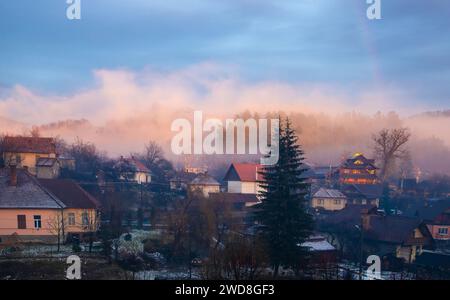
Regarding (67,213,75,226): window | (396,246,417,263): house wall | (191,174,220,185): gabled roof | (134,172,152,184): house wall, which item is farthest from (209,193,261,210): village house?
(134,172,152,184): house wall

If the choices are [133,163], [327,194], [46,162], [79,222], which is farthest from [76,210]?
[327,194]

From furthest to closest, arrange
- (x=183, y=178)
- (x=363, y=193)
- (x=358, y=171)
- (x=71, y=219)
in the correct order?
(x=358, y=171)
(x=183, y=178)
(x=363, y=193)
(x=71, y=219)

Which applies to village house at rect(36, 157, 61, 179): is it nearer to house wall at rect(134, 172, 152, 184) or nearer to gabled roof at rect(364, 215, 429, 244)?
house wall at rect(134, 172, 152, 184)

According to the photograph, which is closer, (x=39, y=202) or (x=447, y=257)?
(x=447, y=257)

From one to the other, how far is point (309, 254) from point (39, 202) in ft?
52.7

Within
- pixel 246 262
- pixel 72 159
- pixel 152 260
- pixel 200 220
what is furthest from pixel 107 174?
pixel 246 262

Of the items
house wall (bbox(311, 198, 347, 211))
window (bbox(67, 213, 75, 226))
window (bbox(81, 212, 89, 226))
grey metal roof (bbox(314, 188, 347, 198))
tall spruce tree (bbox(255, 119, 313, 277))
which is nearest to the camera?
tall spruce tree (bbox(255, 119, 313, 277))

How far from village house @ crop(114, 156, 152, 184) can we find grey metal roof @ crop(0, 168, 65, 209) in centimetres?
1830

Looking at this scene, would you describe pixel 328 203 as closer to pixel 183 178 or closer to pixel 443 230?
pixel 443 230

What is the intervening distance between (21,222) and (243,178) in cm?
2245

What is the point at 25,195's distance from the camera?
22125 mm

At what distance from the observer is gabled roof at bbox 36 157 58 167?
3556cm

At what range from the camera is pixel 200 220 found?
22.8 m
